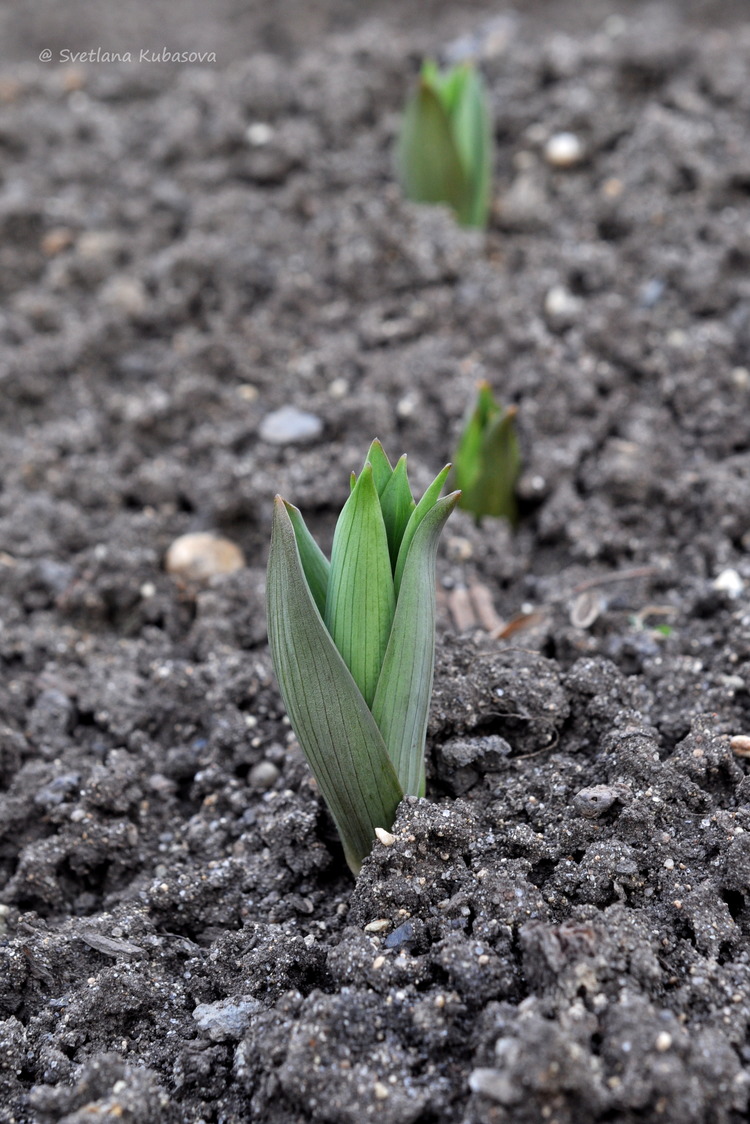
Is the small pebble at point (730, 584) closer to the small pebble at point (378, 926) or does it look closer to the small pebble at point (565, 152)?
the small pebble at point (378, 926)

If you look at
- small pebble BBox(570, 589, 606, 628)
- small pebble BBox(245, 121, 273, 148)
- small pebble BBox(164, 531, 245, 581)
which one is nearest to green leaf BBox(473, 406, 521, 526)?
small pebble BBox(570, 589, 606, 628)

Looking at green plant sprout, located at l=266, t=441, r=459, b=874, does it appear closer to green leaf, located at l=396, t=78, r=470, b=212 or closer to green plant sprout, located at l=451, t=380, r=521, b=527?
green plant sprout, located at l=451, t=380, r=521, b=527

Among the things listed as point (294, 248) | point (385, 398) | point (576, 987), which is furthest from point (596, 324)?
point (576, 987)

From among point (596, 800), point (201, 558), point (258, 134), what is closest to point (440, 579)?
point (201, 558)

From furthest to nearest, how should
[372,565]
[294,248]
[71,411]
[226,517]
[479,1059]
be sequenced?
[294,248]
[71,411]
[226,517]
[372,565]
[479,1059]

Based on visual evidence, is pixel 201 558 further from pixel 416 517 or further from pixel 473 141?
pixel 473 141

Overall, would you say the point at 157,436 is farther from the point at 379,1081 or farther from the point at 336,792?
the point at 379,1081
